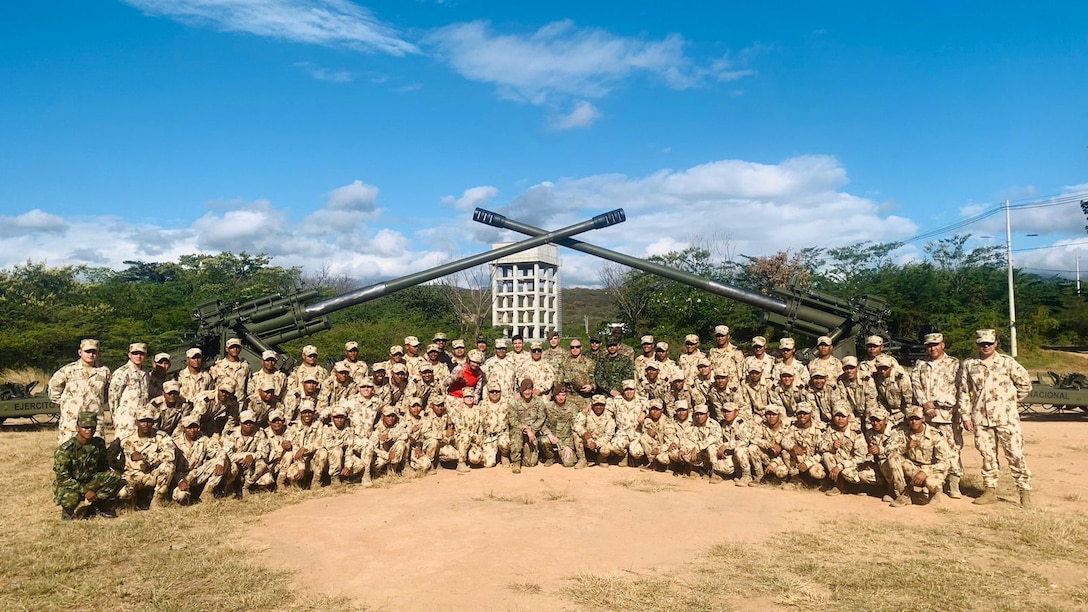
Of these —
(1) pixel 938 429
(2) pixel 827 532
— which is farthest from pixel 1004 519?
(2) pixel 827 532

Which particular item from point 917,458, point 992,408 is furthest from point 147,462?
point 992,408

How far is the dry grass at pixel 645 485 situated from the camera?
7.53 m

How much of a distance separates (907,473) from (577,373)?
4.29 metres

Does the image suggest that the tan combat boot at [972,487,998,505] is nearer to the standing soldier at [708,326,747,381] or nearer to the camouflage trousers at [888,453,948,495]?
the camouflage trousers at [888,453,948,495]

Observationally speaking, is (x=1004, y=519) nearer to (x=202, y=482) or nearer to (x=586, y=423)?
(x=586, y=423)

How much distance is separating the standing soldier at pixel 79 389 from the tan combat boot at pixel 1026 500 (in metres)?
8.77

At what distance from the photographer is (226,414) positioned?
8.16m

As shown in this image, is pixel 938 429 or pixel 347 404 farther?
pixel 347 404

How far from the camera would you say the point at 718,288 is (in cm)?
1036

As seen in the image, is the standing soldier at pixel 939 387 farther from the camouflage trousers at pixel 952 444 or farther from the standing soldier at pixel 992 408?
the standing soldier at pixel 992 408

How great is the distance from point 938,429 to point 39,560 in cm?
757

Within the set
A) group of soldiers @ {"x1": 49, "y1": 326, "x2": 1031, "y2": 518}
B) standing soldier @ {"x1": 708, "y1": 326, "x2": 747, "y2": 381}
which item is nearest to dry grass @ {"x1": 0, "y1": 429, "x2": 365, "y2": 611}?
group of soldiers @ {"x1": 49, "y1": 326, "x2": 1031, "y2": 518}

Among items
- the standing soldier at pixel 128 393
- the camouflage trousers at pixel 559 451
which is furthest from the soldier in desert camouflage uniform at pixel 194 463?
the camouflage trousers at pixel 559 451

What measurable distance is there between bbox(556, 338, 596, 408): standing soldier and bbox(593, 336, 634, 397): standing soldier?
121mm
